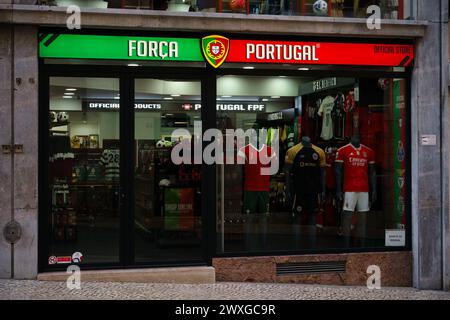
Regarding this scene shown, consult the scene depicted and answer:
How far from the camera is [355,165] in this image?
10430 mm

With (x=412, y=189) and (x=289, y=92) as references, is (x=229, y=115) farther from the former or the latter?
(x=412, y=189)

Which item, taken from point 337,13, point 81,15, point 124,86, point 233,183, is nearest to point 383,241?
point 233,183

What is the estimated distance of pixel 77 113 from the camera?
9227 mm

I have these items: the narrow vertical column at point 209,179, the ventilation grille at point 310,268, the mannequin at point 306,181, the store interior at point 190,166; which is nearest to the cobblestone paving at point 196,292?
the ventilation grille at point 310,268

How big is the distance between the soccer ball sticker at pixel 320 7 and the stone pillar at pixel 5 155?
173 inches

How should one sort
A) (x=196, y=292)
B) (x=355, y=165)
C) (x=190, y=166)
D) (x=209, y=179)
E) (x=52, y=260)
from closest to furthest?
(x=196, y=292), (x=52, y=260), (x=209, y=179), (x=190, y=166), (x=355, y=165)

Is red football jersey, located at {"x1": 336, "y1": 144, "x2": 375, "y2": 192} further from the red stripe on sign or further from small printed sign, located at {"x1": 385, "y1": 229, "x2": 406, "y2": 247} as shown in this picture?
the red stripe on sign

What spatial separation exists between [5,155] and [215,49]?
128 inches

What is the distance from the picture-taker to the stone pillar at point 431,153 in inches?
392

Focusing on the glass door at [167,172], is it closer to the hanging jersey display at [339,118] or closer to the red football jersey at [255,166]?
the red football jersey at [255,166]

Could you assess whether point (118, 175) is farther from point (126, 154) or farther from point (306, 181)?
point (306, 181)

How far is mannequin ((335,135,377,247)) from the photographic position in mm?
10422

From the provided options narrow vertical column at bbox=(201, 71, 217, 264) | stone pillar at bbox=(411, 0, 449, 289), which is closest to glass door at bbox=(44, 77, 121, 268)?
narrow vertical column at bbox=(201, 71, 217, 264)

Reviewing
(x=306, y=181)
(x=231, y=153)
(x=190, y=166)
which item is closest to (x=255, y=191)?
(x=231, y=153)
